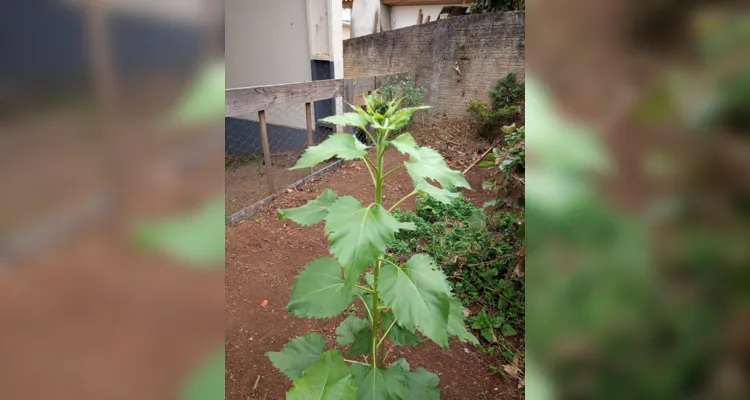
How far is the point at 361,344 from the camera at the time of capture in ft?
4.66

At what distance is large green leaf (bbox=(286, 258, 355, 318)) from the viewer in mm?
1165

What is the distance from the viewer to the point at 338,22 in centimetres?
507

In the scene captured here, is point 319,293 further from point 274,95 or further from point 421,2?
point 421,2

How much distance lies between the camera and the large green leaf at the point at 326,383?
3.15 feet

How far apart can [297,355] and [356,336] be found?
0.22 meters
